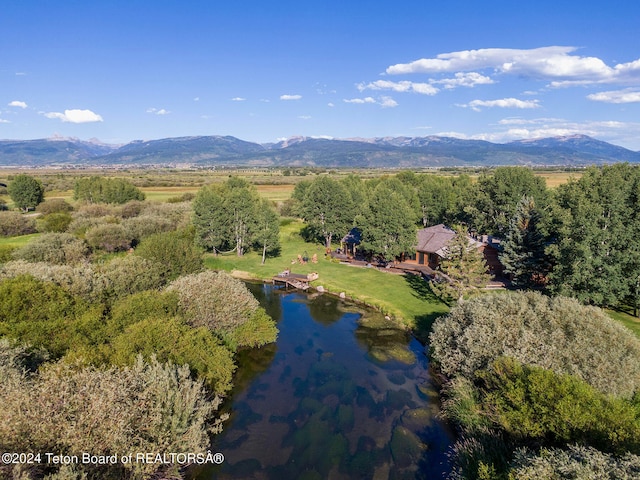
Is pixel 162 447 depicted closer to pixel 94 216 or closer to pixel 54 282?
pixel 54 282

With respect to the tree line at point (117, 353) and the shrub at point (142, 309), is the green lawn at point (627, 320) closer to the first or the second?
the tree line at point (117, 353)

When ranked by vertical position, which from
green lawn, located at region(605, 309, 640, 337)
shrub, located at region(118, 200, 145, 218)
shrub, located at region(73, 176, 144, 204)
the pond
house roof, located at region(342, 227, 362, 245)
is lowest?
the pond

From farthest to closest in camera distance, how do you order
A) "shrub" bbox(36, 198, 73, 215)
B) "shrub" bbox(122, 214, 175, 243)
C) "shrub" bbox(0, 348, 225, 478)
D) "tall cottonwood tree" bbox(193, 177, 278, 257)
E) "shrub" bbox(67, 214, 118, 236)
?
"shrub" bbox(36, 198, 73, 215)
"shrub" bbox(67, 214, 118, 236)
"shrub" bbox(122, 214, 175, 243)
"tall cottonwood tree" bbox(193, 177, 278, 257)
"shrub" bbox(0, 348, 225, 478)

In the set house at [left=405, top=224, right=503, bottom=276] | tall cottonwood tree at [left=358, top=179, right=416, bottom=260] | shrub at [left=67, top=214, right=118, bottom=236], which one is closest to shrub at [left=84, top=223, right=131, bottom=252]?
shrub at [left=67, top=214, right=118, bottom=236]

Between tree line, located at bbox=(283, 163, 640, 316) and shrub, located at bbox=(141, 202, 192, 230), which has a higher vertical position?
tree line, located at bbox=(283, 163, 640, 316)

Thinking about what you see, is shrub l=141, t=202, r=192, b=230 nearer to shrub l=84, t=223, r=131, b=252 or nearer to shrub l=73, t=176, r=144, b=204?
shrub l=84, t=223, r=131, b=252

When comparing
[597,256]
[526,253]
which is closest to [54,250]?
[526,253]
